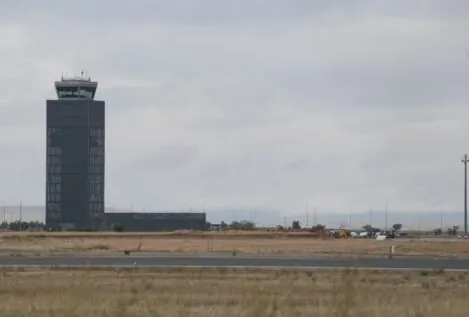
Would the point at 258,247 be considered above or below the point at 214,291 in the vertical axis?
below

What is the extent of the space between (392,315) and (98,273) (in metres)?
29.5

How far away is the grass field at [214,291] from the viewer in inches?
582

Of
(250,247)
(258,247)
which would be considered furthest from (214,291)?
(258,247)

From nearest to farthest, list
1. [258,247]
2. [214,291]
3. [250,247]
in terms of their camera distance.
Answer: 1. [214,291]
2. [250,247]
3. [258,247]

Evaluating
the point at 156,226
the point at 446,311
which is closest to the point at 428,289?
the point at 446,311

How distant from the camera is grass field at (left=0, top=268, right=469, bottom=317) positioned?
14.8 metres

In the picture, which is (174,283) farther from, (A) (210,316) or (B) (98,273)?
(A) (210,316)

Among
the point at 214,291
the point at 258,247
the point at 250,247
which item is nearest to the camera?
the point at 214,291

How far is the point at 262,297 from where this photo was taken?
12.8 metres

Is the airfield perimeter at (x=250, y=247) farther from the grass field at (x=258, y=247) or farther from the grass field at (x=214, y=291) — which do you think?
the grass field at (x=214, y=291)

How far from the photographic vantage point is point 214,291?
31.2 m

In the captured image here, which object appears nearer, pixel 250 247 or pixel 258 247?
pixel 250 247

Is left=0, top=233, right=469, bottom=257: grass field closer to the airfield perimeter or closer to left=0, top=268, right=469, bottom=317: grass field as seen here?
the airfield perimeter

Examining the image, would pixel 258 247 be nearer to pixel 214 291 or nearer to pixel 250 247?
pixel 250 247
